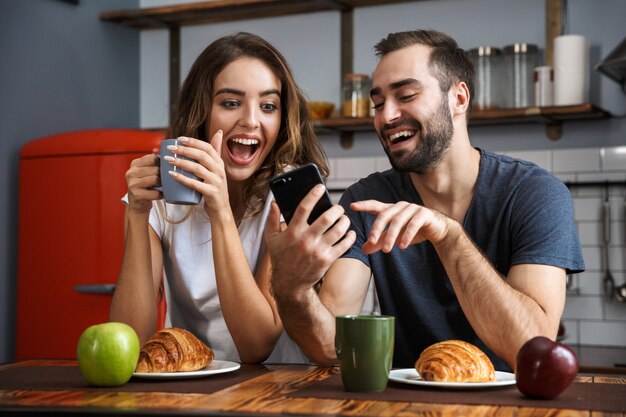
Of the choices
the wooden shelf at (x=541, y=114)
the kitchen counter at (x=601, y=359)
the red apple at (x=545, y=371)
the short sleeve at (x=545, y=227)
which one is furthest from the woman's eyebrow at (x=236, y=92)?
the wooden shelf at (x=541, y=114)

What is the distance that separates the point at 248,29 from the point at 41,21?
0.93 meters

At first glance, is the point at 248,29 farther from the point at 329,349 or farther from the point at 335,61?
the point at 329,349

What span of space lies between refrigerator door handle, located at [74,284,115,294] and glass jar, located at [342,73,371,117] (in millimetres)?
1206

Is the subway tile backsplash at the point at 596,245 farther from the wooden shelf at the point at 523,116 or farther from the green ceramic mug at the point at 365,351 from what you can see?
the green ceramic mug at the point at 365,351

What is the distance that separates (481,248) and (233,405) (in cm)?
91

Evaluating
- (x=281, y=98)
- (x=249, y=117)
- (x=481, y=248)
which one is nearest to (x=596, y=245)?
(x=481, y=248)

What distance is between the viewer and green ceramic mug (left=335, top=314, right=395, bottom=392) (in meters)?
1.33

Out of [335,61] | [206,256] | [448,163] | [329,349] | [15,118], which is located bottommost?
[329,349]

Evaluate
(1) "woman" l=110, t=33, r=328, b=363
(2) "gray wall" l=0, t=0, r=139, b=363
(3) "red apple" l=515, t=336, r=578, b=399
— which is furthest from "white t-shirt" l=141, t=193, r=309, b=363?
(2) "gray wall" l=0, t=0, r=139, b=363

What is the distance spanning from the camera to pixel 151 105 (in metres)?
4.34

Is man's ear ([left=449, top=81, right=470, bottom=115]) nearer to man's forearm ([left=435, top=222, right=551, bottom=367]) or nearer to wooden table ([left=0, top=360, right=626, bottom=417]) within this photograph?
man's forearm ([left=435, top=222, right=551, bottom=367])

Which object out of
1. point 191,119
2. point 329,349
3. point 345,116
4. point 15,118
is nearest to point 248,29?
point 345,116

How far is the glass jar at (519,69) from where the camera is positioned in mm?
3480

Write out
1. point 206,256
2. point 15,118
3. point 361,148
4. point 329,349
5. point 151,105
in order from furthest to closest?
point 151,105, point 361,148, point 15,118, point 206,256, point 329,349
